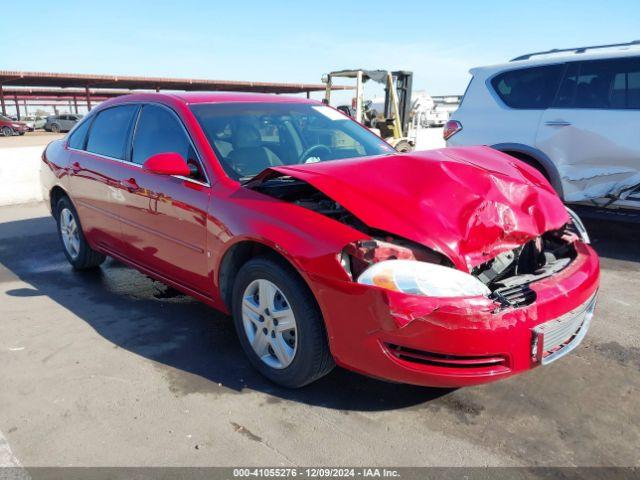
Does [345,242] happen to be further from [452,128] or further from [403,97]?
[403,97]

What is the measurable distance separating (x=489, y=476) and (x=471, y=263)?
0.93 meters

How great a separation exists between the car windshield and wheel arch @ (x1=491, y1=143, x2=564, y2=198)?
2.40 m

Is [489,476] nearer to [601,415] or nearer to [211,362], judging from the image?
[601,415]

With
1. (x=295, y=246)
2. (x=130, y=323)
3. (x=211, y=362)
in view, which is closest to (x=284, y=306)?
(x=295, y=246)

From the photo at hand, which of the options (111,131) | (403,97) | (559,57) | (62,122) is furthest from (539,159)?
(62,122)

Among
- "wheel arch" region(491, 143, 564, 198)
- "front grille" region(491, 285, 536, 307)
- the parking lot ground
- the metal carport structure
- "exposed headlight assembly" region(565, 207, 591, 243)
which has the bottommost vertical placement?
the parking lot ground

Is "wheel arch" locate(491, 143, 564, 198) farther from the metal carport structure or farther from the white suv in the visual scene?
the metal carport structure

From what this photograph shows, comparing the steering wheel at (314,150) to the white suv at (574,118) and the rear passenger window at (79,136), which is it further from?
the white suv at (574,118)

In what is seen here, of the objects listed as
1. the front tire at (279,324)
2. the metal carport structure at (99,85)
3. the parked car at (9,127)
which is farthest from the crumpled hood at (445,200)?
the parked car at (9,127)

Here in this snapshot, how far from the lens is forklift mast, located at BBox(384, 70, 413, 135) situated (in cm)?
1590

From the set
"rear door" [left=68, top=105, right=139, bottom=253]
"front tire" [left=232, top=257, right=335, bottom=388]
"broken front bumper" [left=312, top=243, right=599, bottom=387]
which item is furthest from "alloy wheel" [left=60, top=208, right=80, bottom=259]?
"broken front bumper" [left=312, top=243, right=599, bottom=387]

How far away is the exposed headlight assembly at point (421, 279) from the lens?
7.35ft

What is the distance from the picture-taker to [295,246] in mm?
2533

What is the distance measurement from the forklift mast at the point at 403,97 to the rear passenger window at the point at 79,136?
480 inches
